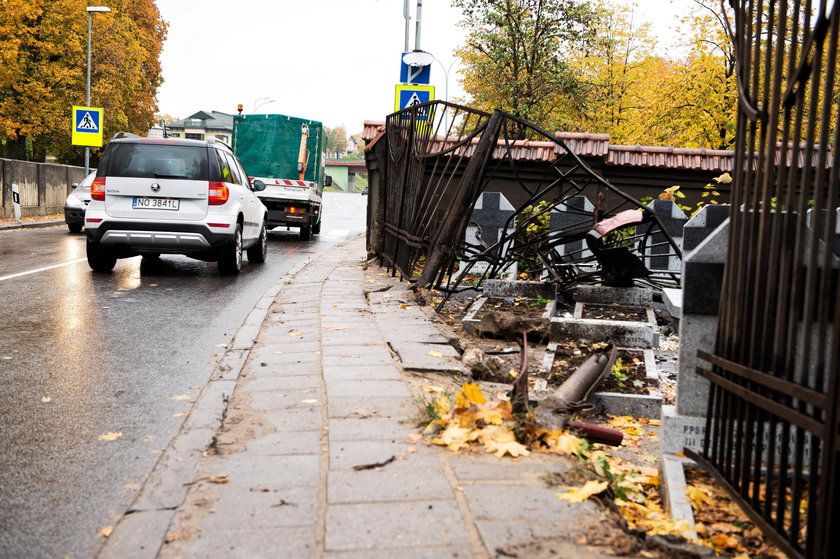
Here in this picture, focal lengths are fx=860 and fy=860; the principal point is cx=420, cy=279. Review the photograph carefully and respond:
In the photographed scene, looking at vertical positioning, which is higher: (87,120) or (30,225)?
(87,120)

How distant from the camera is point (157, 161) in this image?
1220 centimetres

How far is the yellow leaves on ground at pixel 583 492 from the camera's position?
10.6ft

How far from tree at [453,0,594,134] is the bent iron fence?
56.1 ft

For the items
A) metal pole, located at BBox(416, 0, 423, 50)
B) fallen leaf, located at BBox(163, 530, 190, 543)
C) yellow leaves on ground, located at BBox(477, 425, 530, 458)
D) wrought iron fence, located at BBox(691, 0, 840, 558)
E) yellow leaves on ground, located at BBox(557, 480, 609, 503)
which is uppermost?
metal pole, located at BBox(416, 0, 423, 50)

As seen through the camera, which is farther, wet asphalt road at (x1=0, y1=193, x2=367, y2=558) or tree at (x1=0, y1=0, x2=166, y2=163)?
tree at (x1=0, y1=0, x2=166, y2=163)

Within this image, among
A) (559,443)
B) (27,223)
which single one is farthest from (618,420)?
(27,223)

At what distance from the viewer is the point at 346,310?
863 centimetres

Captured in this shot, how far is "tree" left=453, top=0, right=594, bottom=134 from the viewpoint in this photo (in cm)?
2938

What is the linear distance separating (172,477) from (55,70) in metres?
36.2

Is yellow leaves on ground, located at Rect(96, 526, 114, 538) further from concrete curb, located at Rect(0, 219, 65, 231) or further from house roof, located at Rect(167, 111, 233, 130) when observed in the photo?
house roof, located at Rect(167, 111, 233, 130)

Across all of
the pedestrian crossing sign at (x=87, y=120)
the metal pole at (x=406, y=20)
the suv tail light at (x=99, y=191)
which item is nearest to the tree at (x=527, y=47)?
the metal pole at (x=406, y=20)

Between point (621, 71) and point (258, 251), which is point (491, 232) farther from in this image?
point (621, 71)

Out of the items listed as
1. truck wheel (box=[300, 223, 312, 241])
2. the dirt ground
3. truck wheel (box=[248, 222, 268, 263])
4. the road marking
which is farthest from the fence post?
truck wheel (box=[300, 223, 312, 241])

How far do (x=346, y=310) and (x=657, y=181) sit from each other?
774cm
